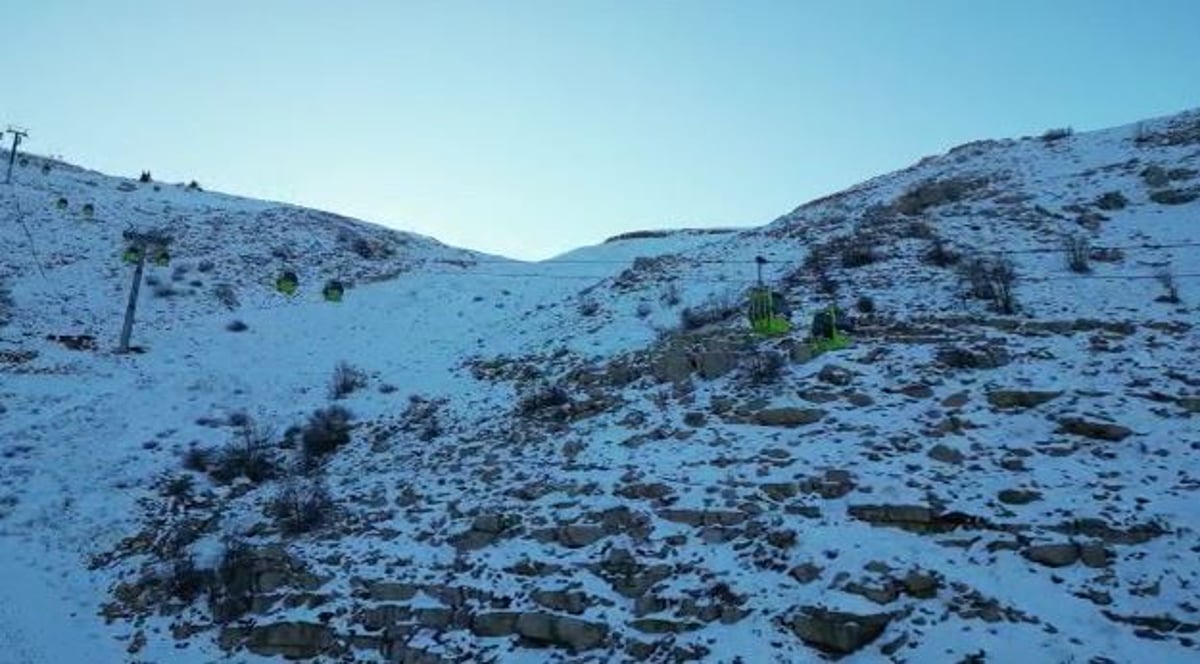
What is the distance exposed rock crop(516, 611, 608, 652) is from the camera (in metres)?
12.8

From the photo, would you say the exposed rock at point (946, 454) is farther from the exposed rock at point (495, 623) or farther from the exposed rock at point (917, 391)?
the exposed rock at point (495, 623)

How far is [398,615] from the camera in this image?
14094 mm

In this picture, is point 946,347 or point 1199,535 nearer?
point 1199,535

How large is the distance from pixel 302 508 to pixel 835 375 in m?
9.30

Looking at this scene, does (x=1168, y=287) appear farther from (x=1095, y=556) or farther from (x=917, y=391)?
(x=1095, y=556)

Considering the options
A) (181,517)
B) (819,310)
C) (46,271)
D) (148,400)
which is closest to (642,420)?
(819,310)

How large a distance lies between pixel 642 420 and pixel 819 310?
5.32 m

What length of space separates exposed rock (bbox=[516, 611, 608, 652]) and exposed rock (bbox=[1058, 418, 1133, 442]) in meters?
7.32

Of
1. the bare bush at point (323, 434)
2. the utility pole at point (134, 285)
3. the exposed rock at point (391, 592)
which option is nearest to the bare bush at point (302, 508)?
the bare bush at point (323, 434)

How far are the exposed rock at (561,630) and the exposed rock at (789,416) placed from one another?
5114 mm

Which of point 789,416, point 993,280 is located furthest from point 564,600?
point 993,280

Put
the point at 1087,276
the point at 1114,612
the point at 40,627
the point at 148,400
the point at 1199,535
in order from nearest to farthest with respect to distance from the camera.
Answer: the point at 1114,612
the point at 1199,535
the point at 40,627
the point at 1087,276
the point at 148,400

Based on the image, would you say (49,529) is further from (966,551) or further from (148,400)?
(966,551)

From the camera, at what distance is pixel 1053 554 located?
12.3 m
